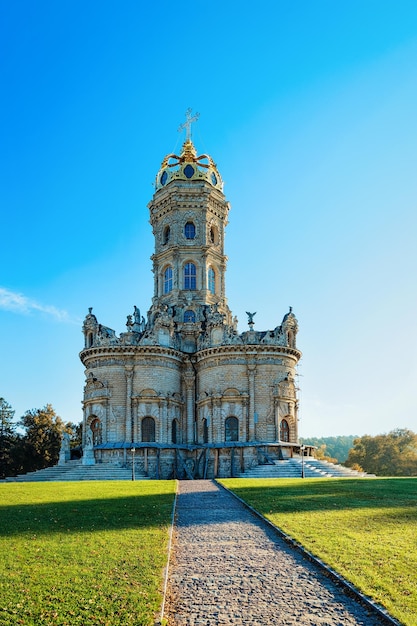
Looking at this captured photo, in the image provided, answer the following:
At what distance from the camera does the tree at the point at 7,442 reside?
64150mm

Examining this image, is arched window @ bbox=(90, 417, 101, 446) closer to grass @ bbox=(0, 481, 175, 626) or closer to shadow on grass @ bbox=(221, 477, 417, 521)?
shadow on grass @ bbox=(221, 477, 417, 521)

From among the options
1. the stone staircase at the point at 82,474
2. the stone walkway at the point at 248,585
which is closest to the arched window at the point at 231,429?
the stone staircase at the point at 82,474

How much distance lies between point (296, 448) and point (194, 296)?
1904 centimetres

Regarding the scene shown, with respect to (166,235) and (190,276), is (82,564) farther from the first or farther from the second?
(166,235)

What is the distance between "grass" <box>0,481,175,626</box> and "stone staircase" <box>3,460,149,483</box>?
1002 inches

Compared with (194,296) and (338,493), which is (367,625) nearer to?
(338,493)

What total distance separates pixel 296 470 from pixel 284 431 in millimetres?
8279

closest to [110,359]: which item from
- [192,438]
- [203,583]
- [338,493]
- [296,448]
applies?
[192,438]

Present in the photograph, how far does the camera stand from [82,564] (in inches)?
453

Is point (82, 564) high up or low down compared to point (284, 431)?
down

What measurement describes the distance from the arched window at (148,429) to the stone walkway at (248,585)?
123 feet

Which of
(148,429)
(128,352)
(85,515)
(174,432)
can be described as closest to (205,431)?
(174,432)

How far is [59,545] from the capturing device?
13344mm

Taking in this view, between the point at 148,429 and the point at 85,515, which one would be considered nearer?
the point at 85,515
